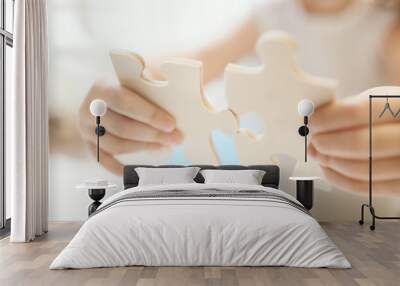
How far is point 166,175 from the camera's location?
697 centimetres

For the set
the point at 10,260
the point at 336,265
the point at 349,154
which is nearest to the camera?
the point at 336,265

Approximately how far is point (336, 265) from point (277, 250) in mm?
469

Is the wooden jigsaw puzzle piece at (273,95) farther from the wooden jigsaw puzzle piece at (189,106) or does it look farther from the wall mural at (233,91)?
the wooden jigsaw puzzle piece at (189,106)

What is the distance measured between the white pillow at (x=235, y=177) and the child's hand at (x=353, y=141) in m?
1.00

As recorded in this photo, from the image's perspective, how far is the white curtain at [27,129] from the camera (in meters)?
6.06

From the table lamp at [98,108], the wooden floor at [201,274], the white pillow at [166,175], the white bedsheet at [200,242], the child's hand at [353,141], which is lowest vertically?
the wooden floor at [201,274]

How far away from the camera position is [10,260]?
198 inches

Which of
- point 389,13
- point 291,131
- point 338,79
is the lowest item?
point 291,131

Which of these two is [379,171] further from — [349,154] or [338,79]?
[338,79]

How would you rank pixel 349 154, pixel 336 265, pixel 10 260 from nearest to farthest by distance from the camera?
pixel 336 265 → pixel 10 260 → pixel 349 154

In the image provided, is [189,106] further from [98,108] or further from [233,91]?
[98,108]

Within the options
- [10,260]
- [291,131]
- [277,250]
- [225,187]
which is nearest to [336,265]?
[277,250]

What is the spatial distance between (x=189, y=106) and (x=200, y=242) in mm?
3106

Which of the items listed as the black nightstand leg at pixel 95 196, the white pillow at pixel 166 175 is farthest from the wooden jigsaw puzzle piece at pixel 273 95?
the black nightstand leg at pixel 95 196
